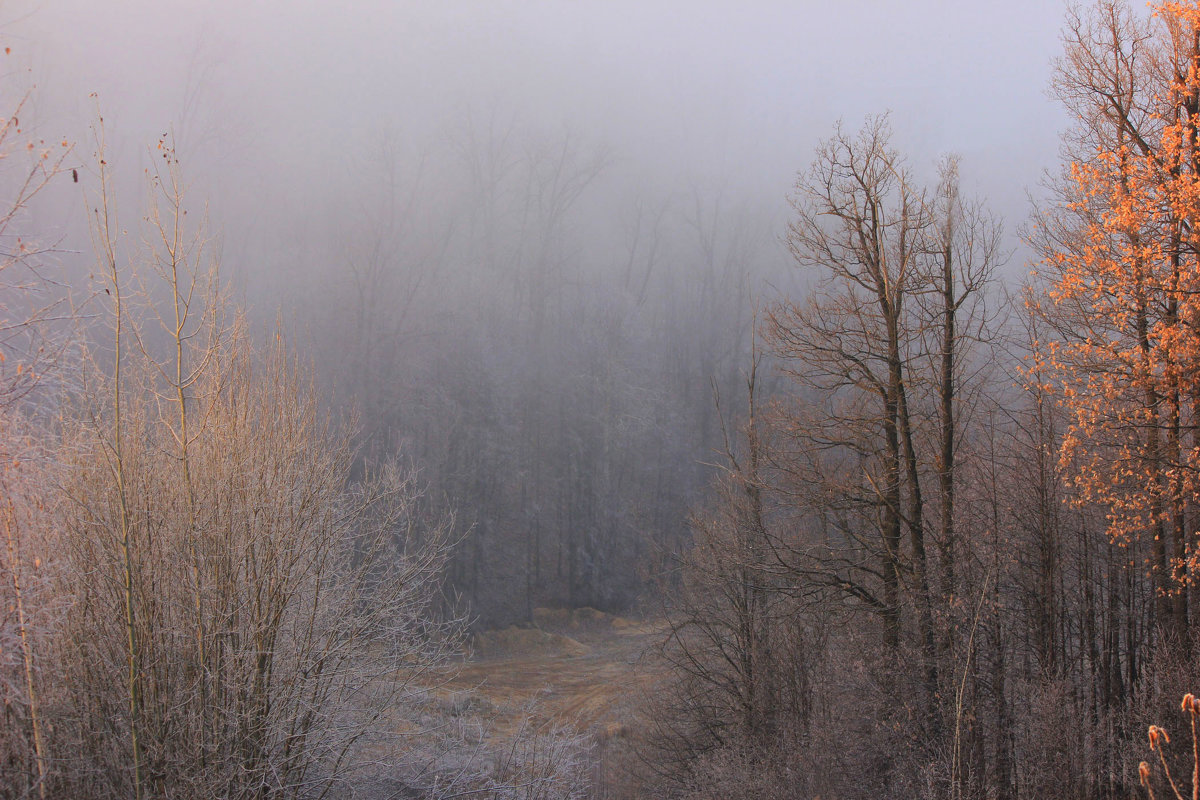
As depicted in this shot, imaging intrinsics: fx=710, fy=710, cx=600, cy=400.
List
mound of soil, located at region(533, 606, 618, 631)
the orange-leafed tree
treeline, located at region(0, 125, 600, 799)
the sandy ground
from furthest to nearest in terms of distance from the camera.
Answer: mound of soil, located at region(533, 606, 618, 631)
the sandy ground
the orange-leafed tree
treeline, located at region(0, 125, 600, 799)

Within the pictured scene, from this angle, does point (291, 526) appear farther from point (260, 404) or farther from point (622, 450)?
point (622, 450)

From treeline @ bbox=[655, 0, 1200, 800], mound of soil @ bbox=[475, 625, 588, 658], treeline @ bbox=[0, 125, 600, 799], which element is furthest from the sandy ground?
treeline @ bbox=[0, 125, 600, 799]

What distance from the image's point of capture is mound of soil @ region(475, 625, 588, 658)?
28891 mm

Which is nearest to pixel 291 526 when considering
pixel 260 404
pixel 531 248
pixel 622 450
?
pixel 260 404

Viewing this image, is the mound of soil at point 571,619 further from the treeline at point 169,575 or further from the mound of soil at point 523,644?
the treeline at point 169,575

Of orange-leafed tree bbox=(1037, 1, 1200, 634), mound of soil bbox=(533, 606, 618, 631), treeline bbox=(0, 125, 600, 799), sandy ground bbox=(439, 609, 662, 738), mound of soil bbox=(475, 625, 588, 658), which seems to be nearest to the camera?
treeline bbox=(0, 125, 600, 799)

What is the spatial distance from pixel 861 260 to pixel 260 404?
424 inches

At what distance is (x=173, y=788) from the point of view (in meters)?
7.52

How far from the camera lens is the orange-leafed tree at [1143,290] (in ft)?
32.0

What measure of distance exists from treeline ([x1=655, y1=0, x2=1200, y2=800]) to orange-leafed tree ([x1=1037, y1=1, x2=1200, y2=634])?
5cm

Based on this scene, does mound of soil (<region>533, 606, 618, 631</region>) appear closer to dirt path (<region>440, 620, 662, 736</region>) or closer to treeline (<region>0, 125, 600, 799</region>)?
dirt path (<region>440, 620, 662, 736</region>)

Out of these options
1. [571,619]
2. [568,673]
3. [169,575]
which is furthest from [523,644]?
[169,575]

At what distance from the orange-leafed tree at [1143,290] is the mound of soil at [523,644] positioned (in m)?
21.8

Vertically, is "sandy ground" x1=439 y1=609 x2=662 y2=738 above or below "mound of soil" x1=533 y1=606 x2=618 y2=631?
below
